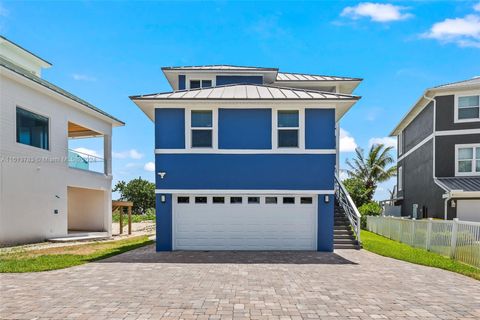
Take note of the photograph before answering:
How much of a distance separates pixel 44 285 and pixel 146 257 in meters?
3.54

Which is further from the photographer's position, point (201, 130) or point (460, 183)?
point (460, 183)

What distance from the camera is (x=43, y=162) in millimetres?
14719

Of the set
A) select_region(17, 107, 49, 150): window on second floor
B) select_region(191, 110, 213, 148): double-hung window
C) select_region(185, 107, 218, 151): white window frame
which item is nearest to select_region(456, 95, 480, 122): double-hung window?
select_region(185, 107, 218, 151): white window frame

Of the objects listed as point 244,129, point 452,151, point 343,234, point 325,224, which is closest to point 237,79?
point 244,129

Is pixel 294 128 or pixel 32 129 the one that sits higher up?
pixel 32 129

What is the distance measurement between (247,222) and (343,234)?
434 cm

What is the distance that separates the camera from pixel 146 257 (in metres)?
10.1

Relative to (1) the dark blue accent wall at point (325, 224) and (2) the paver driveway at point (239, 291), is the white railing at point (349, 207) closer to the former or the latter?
(1) the dark blue accent wall at point (325, 224)

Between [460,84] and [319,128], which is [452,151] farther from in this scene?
[319,128]

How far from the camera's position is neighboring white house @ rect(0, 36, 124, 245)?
41.7ft

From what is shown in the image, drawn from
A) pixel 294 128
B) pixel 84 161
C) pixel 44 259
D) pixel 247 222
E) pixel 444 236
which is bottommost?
pixel 44 259

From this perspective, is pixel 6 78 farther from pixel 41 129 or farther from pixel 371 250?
pixel 371 250

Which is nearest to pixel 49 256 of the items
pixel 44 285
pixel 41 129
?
pixel 44 285

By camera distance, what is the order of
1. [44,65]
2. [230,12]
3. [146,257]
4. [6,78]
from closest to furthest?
[146,257] → [230,12] → [6,78] → [44,65]
